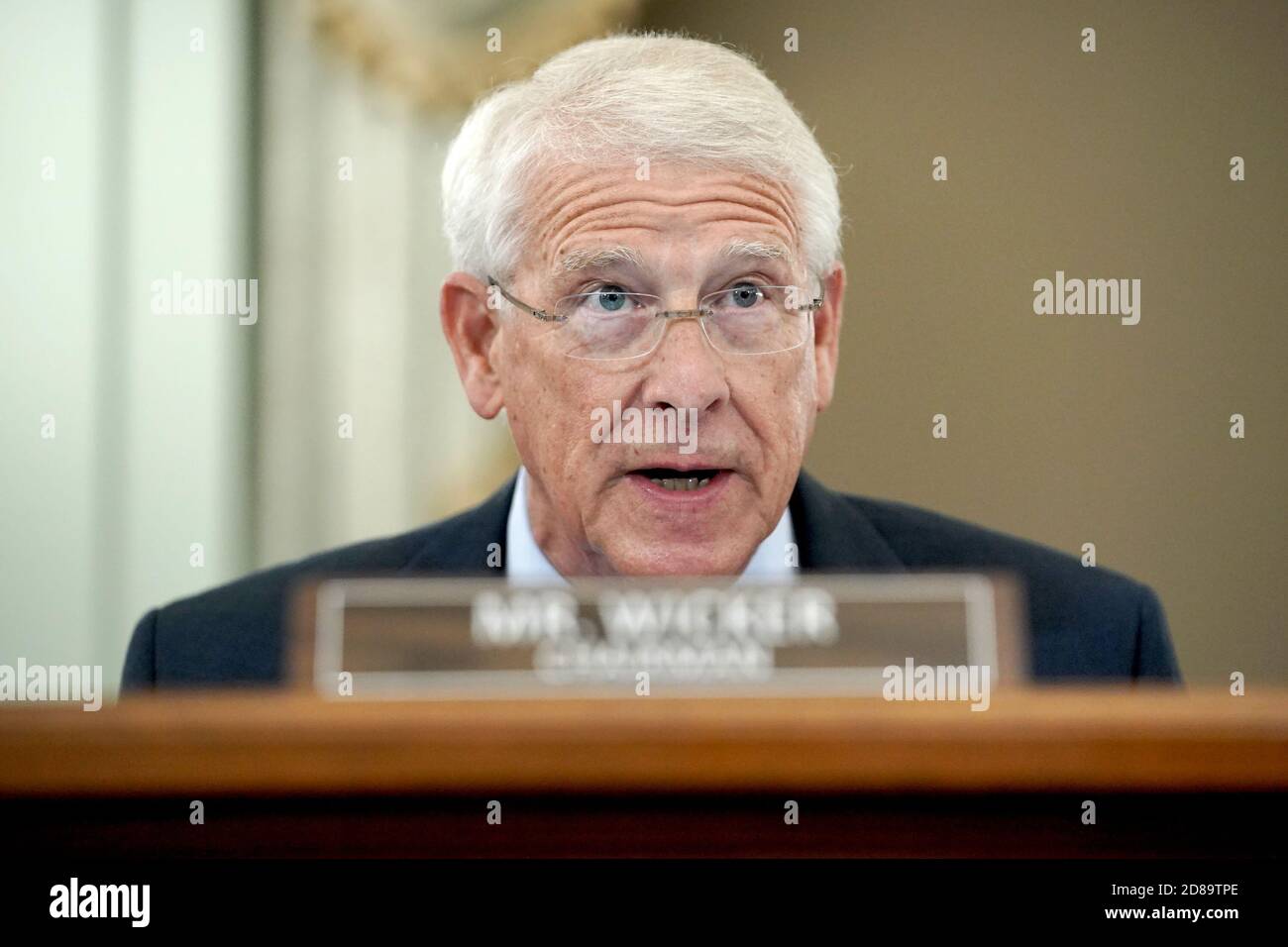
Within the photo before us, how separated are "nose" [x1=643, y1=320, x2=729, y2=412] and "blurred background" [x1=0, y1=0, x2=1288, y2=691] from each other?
0.94ft

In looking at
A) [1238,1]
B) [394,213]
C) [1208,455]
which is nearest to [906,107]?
[1238,1]

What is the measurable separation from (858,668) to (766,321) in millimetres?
412

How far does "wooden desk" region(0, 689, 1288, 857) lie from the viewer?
24.2 inches

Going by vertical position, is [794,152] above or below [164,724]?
above

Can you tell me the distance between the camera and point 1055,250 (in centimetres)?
170

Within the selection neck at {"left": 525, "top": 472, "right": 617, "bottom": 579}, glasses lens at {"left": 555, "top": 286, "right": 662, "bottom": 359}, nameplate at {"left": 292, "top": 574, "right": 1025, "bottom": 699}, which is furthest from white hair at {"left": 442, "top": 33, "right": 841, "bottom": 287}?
nameplate at {"left": 292, "top": 574, "right": 1025, "bottom": 699}

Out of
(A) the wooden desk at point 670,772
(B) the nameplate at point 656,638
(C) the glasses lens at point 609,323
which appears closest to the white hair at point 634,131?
(C) the glasses lens at point 609,323

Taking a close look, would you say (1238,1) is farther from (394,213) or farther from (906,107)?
(394,213)

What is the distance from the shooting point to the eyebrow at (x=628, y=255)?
145 cm

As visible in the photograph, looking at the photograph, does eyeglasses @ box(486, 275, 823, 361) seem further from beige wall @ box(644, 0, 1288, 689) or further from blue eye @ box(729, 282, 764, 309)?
beige wall @ box(644, 0, 1288, 689)

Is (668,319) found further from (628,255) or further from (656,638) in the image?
(656,638)

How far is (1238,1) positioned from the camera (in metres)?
1.68

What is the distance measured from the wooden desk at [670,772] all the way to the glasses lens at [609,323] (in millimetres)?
790

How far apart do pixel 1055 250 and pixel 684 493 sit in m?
0.62
